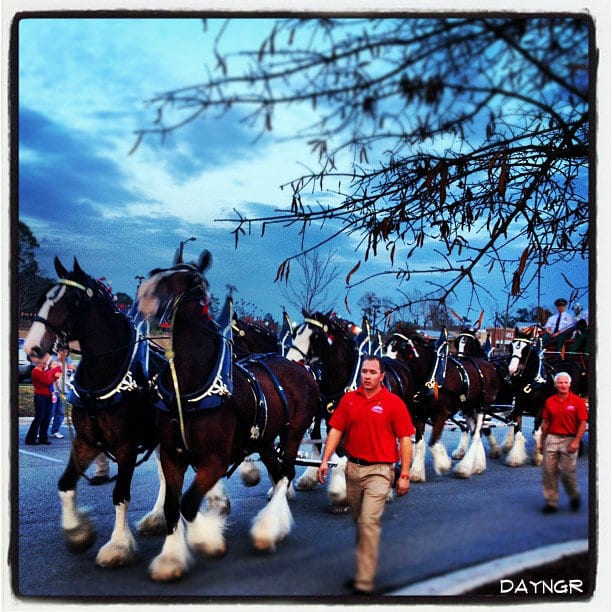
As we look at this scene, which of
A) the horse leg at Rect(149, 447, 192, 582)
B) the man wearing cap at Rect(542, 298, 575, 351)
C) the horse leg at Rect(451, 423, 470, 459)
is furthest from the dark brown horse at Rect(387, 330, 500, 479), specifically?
the horse leg at Rect(149, 447, 192, 582)

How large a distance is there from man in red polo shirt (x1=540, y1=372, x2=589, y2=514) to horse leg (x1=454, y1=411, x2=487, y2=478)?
2.61 metres

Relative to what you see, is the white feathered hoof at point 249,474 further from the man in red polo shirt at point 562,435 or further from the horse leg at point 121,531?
the man in red polo shirt at point 562,435

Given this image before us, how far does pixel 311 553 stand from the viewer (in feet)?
16.5

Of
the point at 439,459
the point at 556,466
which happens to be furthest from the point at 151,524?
the point at 439,459

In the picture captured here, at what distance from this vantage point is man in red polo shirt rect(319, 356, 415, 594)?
4348 millimetres

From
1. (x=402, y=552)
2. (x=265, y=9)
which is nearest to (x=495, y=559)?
(x=402, y=552)

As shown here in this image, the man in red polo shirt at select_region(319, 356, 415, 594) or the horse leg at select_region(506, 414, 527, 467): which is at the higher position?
the man in red polo shirt at select_region(319, 356, 415, 594)

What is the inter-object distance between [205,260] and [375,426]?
63.7 inches

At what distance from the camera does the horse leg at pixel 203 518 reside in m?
4.66

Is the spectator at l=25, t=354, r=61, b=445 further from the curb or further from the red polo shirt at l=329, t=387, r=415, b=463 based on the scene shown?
the curb

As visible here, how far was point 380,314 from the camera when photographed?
5523mm

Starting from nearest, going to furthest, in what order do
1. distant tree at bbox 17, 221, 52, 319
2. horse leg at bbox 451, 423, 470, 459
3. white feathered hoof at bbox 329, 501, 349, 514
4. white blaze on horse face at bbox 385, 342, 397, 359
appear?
distant tree at bbox 17, 221, 52, 319, white feathered hoof at bbox 329, 501, 349, 514, white blaze on horse face at bbox 385, 342, 397, 359, horse leg at bbox 451, 423, 470, 459
